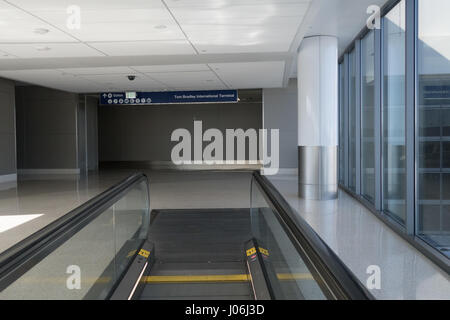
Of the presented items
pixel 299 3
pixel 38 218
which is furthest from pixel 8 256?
pixel 38 218

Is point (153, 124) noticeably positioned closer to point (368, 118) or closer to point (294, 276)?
point (368, 118)

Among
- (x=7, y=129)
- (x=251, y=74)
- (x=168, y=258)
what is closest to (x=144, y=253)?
(x=168, y=258)

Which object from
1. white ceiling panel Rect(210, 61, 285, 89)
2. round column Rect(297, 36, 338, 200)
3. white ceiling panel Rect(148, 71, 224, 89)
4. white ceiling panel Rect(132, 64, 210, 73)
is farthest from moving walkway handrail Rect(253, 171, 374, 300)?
white ceiling panel Rect(148, 71, 224, 89)

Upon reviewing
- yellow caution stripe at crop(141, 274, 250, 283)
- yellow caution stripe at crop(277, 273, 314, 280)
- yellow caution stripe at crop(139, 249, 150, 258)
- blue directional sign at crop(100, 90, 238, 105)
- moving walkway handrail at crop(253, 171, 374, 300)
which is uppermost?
blue directional sign at crop(100, 90, 238, 105)

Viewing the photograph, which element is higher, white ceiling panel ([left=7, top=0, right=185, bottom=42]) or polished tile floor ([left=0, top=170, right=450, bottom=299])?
white ceiling panel ([left=7, top=0, right=185, bottom=42])

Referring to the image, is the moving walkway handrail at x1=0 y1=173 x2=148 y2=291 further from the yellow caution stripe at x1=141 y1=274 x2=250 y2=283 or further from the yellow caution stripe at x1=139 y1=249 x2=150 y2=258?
the yellow caution stripe at x1=139 y1=249 x2=150 y2=258

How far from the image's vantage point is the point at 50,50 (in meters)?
9.00

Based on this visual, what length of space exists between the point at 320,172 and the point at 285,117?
6.94 meters

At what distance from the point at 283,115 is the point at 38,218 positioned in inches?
429

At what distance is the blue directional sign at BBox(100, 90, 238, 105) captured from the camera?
17.0 meters
